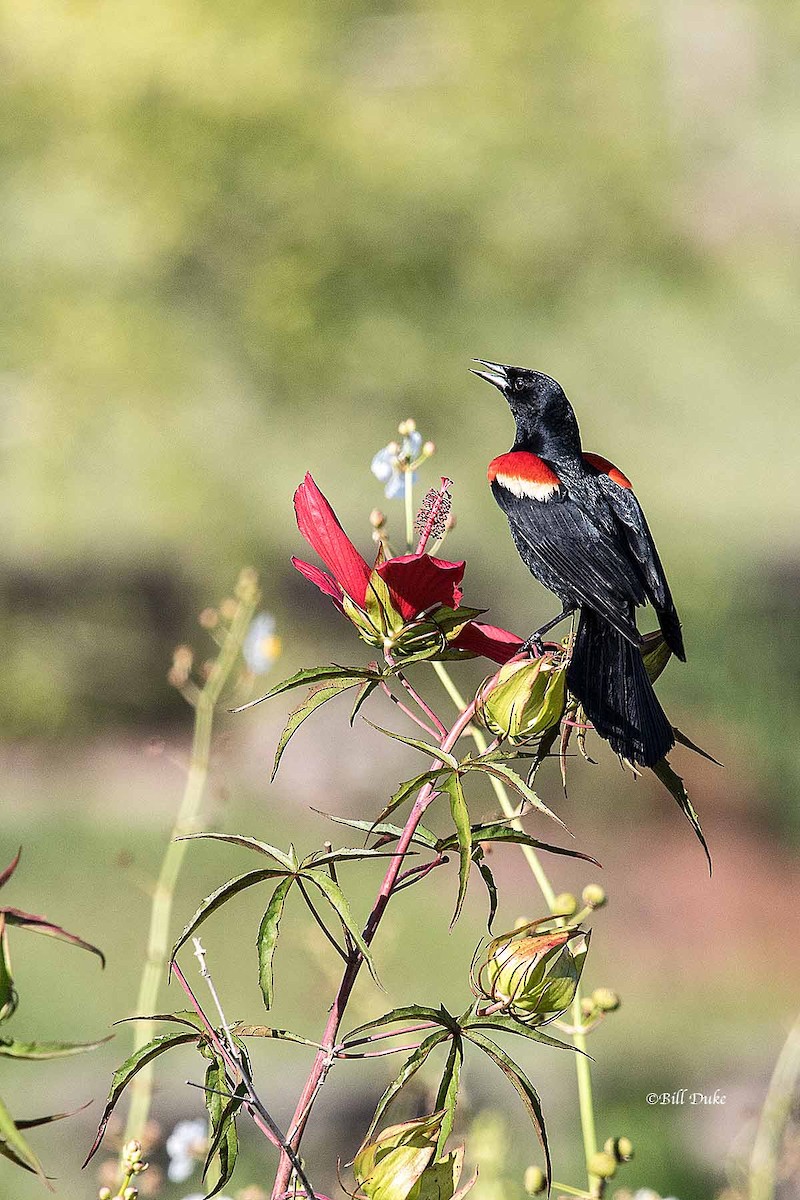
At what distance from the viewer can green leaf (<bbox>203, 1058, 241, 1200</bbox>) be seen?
0.96ft

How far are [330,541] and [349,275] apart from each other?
2.49m

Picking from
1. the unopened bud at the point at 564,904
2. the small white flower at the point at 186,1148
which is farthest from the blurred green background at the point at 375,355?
the unopened bud at the point at 564,904

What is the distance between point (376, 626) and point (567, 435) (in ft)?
0.68

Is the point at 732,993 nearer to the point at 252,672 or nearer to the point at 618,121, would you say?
the point at 252,672

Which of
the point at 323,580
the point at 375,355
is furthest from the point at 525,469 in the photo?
the point at 375,355

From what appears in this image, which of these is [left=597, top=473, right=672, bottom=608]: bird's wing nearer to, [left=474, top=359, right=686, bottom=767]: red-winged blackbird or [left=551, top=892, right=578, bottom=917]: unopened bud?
[left=474, top=359, right=686, bottom=767]: red-winged blackbird

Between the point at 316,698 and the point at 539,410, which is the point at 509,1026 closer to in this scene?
the point at 316,698

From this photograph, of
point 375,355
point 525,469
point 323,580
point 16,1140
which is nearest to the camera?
point 16,1140

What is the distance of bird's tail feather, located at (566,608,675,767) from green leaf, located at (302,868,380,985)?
0.26 feet

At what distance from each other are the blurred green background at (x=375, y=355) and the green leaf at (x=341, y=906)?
5.49ft

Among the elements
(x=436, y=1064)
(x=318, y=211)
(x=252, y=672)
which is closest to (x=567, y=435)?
(x=252, y=672)

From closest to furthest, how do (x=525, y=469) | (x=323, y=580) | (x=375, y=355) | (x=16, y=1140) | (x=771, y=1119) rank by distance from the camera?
(x=16, y=1140), (x=323, y=580), (x=525, y=469), (x=771, y=1119), (x=375, y=355)

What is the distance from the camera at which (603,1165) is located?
16.3 inches

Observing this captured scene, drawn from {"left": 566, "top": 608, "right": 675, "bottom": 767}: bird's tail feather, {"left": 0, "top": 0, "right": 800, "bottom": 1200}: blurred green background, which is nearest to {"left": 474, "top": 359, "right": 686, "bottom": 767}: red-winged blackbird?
{"left": 566, "top": 608, "right": 675, "bottom": 767}: bird's tail feather
